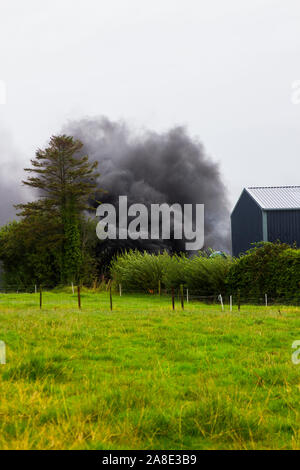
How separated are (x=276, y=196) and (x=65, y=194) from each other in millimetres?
17379

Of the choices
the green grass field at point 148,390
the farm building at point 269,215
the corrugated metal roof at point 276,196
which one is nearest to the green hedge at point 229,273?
the farm building at point 269,215

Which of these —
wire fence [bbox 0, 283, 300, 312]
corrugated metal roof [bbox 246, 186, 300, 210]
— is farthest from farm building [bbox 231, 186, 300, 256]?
wire fence [bbox 0, 283, 300, 312]

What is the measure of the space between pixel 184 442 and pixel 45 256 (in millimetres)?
36047

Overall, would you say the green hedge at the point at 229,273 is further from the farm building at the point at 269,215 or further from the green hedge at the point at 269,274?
the farm building at the point at 269,215

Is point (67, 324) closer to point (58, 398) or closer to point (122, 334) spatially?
point (122, 334)

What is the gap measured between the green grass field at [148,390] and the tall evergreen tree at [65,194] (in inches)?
1131

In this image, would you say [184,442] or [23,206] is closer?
[184,442]

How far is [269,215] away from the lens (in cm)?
2862

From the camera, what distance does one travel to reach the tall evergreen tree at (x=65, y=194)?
1465 inches

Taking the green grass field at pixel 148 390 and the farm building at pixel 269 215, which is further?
the farm building at pixel 269 215

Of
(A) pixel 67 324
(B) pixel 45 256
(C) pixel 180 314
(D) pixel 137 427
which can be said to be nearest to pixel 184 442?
(D) pixel 137 427

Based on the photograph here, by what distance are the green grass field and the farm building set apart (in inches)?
814

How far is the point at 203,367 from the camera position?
19.6ft

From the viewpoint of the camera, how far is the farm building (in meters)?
28.6
